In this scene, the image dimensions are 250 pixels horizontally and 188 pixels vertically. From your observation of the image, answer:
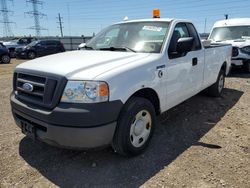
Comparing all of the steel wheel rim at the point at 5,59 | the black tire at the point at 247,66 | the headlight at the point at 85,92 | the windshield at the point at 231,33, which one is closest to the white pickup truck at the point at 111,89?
the headlight at the point at 85,92

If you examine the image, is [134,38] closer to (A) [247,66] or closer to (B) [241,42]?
(B) [241,42]

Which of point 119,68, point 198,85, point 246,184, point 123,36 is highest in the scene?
point 123,36

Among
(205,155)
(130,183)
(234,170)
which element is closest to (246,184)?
(234,170)

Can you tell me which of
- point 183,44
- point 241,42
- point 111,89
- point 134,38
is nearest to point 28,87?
point 111,89

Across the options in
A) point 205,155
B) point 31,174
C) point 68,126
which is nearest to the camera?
point 68,126

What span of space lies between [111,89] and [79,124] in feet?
1.65

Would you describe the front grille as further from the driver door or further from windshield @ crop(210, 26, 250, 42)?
windshield @ crop(210, 26, 250, 42)

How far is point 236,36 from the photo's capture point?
32.7ft

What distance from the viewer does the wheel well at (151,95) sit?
327cm

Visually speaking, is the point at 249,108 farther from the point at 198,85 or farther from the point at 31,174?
the point at 31,174

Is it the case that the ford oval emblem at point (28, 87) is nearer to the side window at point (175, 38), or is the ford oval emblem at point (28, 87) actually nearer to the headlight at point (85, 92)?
the headlight at point (85, 92)

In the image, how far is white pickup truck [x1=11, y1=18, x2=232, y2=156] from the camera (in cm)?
262

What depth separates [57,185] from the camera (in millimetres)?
2771

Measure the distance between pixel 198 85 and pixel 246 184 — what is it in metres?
2.30
